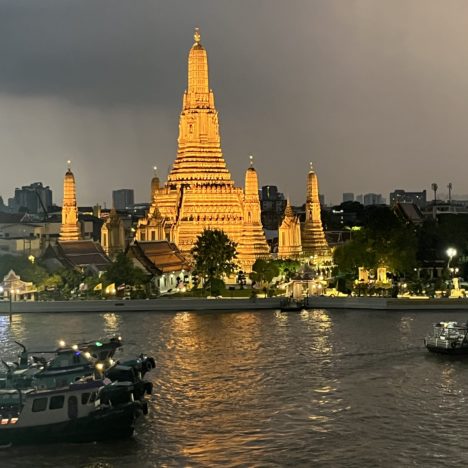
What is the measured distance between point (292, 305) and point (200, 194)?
1712 centimetres

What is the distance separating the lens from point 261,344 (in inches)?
1220

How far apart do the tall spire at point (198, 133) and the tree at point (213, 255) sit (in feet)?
33.7

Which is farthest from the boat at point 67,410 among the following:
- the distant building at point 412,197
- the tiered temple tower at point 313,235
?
the distant building at point 412,197

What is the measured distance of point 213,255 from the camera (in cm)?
4716

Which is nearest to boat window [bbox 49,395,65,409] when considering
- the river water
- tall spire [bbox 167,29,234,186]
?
the river water

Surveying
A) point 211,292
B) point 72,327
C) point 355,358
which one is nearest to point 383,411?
point 355,358

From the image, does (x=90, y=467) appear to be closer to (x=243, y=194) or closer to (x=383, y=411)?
(x=383, y=411)

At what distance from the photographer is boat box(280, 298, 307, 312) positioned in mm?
40466

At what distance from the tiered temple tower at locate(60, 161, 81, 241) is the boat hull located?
3612cm

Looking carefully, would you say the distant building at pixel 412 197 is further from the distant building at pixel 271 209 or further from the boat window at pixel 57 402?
the boat window at pixel 57 402

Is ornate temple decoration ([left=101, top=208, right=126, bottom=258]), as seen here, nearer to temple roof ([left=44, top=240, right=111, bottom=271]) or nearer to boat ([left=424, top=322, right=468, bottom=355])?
temple roof ([left=44, top=240, right=111, bottom=271])

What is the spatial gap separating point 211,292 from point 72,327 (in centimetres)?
1086

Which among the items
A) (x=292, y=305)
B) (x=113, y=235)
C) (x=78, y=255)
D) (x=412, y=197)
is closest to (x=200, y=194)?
(x=113, y=235)

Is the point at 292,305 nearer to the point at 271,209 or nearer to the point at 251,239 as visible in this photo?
the point at 251,239
